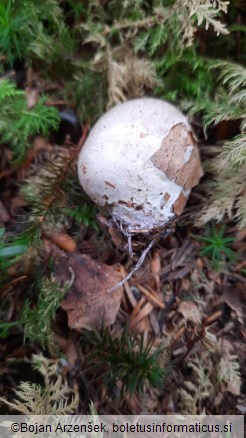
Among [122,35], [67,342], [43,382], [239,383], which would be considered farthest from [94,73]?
[239,383]

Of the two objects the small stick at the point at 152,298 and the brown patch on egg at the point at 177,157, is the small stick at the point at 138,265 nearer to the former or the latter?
the small stick at the point at 152,298

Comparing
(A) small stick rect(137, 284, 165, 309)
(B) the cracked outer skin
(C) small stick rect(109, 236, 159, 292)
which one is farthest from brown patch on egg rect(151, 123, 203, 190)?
(A) small stick rect(137, 284, 165, 309)

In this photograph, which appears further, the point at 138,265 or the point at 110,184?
the point at 138,265

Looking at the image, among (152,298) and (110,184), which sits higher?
(110,184)

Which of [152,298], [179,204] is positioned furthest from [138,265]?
[179,204]

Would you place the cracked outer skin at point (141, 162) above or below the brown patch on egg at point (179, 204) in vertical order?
above

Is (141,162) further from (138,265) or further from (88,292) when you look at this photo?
(88,292)

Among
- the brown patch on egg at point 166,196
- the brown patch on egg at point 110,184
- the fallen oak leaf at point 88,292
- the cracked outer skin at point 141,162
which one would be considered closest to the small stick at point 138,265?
the fallen oak leaf at point 88,292

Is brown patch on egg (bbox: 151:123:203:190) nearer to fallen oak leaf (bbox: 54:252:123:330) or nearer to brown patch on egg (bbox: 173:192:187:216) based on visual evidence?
brown patch on egg (bbox: 173:192:187:216)
